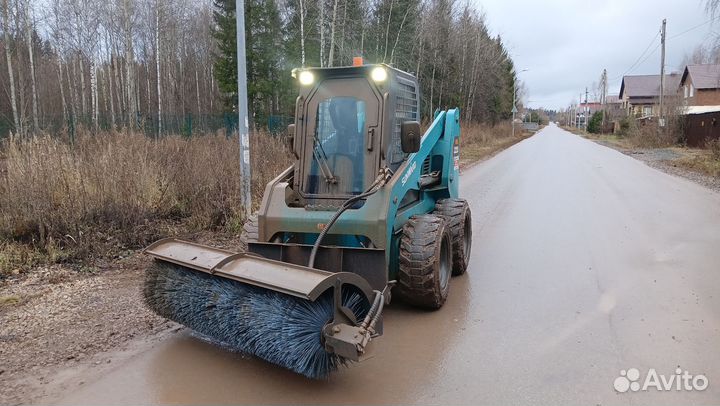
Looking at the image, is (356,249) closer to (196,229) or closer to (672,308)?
(672,308)

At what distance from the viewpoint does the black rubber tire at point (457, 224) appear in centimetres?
591

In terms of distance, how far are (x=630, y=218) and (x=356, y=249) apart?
7.17 meters

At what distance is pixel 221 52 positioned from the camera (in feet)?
118

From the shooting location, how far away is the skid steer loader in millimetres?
3473

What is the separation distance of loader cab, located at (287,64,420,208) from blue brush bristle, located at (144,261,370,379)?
132 centimetres

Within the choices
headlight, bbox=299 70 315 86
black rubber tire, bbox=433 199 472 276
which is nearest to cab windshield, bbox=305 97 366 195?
headlight, bbox=299 70 315 86

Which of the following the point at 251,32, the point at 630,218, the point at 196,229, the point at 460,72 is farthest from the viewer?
the point at 460,72

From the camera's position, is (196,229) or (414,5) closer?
(196,229)

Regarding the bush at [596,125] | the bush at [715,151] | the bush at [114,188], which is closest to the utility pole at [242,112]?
the bush at [114,188]

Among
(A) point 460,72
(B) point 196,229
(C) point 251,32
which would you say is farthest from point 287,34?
(B) point 196,229

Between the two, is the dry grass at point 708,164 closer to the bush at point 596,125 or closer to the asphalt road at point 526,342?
the asphalt road at point 526,342

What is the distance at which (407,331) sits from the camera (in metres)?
4.60

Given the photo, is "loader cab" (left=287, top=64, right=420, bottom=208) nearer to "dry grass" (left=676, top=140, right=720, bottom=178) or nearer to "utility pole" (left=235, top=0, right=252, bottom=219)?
"utility pole" (left=235, top=0, right=252, bottom=219)

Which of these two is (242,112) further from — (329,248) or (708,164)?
(708,164)
